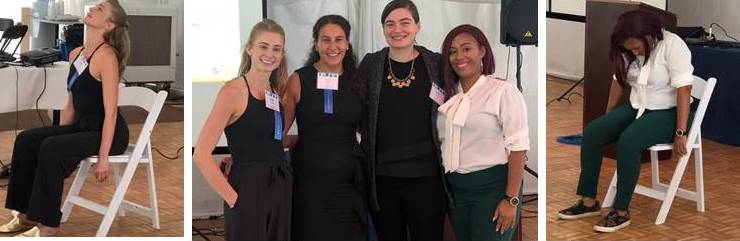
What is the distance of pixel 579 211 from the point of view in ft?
15.4

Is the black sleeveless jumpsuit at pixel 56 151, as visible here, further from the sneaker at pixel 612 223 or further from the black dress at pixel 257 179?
the sneaker at pixel 612 223

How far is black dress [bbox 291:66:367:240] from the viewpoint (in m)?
3.42

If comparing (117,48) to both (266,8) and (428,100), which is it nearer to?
(266,8)

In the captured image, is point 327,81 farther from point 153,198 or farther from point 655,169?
point 655,169

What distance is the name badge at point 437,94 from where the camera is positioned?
3.45 metres

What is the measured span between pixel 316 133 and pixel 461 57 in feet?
2.05

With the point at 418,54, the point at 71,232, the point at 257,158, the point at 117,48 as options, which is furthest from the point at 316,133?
the point at 71,232

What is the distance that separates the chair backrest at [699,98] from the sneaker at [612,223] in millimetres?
490

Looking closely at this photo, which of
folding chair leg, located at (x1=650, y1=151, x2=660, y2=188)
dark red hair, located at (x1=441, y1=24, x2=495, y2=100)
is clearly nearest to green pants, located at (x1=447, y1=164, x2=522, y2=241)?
dark red hair, located at (x1=441, y1=24, x2=495, y2=100)

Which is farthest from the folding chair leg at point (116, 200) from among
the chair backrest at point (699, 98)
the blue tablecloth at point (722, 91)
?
the blue tablecloth at point (722, 91)

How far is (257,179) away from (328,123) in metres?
0.37

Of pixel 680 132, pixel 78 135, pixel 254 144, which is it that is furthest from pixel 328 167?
pixel 680 132

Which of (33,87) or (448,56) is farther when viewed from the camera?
(33,87)

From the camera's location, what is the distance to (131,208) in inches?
159
